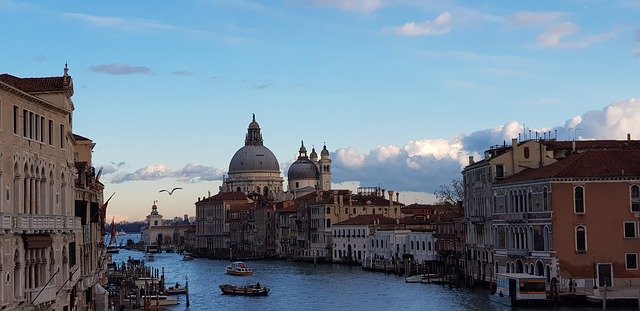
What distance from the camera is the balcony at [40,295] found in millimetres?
19633

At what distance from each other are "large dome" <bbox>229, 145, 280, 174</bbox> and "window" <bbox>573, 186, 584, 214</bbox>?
3476 inches

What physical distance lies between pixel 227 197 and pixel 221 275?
4618 centimetres

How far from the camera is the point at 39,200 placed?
2061 centimetres

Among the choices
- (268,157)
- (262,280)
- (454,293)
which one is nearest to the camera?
(454,293)

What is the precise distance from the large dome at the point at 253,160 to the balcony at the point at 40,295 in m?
101

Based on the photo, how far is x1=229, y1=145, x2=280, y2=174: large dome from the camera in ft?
400

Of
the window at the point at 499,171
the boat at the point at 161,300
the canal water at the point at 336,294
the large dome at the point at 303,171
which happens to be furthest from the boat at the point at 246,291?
the large dome at the point at 303,171

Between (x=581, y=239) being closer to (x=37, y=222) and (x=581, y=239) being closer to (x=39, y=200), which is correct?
(x=39, y=200)

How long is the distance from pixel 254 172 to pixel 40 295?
10139 centimetres

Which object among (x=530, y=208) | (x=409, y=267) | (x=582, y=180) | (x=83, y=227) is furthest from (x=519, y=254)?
(x=409, y=267)

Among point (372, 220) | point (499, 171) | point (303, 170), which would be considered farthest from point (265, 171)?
point (499, 171)

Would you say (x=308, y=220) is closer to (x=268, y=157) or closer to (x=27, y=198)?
(x=268, y=157)

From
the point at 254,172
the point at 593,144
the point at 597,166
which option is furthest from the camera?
the point at 254,172

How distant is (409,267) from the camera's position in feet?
191
